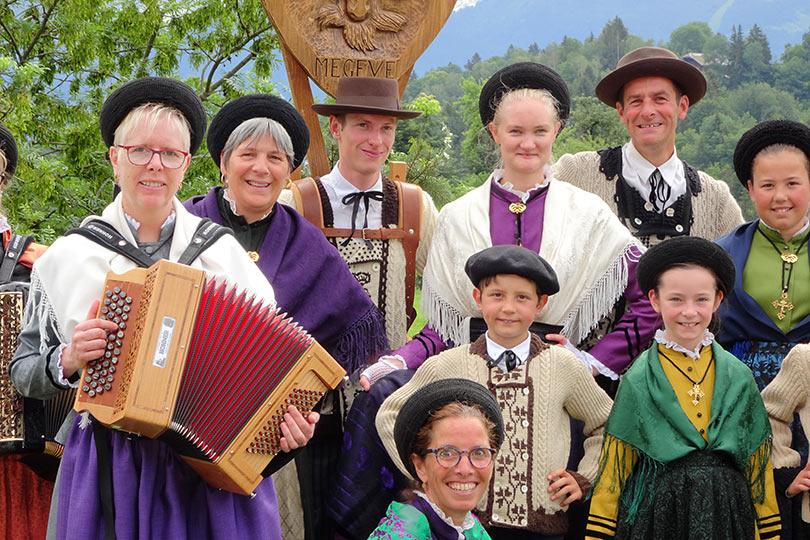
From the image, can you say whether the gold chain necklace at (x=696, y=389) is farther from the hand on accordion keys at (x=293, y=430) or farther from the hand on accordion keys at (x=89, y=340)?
the hand on accordion keys at (x=89, y=340)

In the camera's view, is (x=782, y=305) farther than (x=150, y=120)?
Yes

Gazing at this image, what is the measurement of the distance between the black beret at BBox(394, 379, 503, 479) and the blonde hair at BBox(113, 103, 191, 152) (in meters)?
1.24

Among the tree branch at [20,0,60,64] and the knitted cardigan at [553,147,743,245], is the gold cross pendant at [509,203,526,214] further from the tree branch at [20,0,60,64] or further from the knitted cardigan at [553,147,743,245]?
the tree branch at [20,0,60,64]

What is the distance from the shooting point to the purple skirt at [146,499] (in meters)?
3.33

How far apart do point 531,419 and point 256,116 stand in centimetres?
180

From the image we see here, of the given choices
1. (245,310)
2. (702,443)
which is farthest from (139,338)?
(702,443)

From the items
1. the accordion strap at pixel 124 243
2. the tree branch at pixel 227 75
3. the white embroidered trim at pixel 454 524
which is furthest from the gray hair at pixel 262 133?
the tree branch at pixel 227 75

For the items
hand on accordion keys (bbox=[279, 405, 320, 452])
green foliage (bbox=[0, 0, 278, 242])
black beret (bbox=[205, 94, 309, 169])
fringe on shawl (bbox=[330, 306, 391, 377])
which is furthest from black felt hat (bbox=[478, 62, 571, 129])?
green foliage (bbox=[0, 0, 278, 242])

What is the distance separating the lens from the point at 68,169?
11453mm

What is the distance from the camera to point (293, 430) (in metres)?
3.42

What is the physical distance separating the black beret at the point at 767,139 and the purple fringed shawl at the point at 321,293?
6.12 ft

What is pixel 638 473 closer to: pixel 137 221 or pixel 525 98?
pixel 525 98

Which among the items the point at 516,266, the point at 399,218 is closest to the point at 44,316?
the point at 516,266

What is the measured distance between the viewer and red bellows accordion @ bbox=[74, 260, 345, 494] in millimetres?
3082
